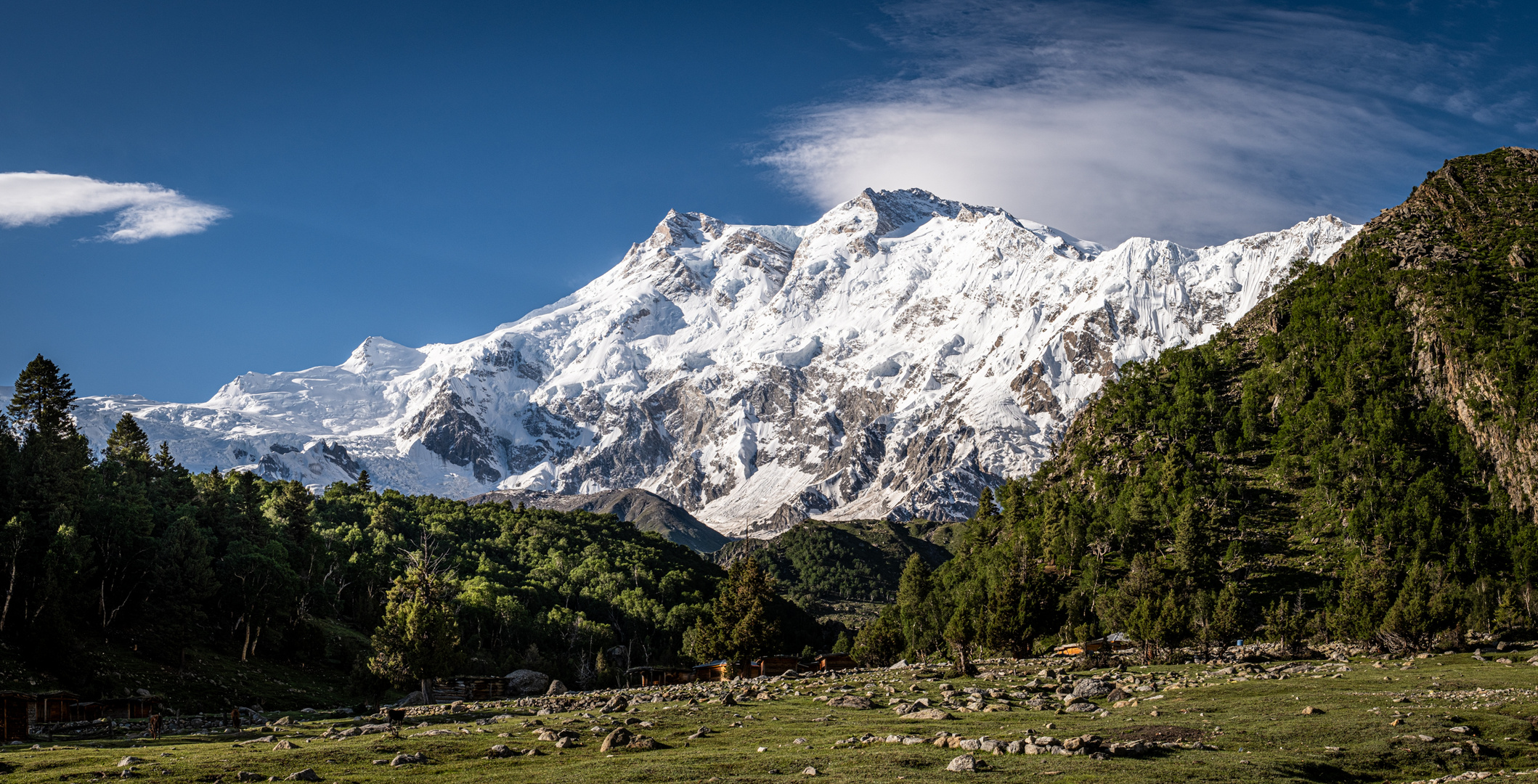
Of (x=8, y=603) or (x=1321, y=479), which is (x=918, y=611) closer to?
(x=1321, y=479)

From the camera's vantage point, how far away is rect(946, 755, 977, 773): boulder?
30562mm

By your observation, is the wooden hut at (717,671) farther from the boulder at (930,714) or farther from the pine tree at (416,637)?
the boulder at (930,714)

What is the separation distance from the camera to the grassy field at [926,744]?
103ft

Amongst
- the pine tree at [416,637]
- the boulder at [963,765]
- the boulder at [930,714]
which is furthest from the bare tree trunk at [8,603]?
the boulder at [963,765]

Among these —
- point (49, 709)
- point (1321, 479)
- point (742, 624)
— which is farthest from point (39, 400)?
point (1321, 479)

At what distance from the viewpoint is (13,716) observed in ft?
160

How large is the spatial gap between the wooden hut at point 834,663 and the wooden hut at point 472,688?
1385 inches

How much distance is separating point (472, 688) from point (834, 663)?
40239mm

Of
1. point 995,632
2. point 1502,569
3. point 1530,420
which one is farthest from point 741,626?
point 1530,420

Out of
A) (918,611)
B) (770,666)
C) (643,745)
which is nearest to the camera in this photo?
(643,745)

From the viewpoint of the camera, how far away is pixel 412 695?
86.9 meters

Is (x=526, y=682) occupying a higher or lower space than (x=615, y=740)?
lower

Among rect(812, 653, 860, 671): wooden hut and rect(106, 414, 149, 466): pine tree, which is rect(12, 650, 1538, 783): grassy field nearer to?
rect(812, 653, 860, 671): wooden hut

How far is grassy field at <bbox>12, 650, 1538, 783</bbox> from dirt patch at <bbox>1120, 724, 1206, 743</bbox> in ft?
0.44
